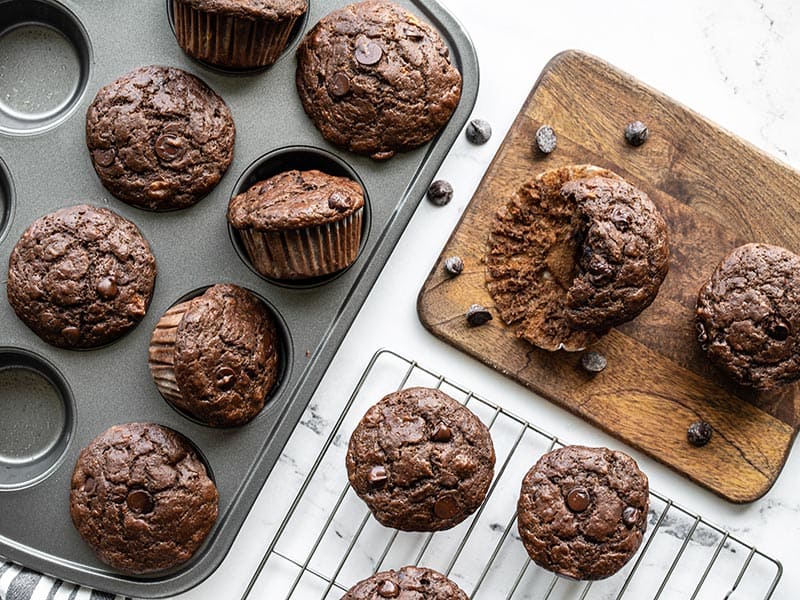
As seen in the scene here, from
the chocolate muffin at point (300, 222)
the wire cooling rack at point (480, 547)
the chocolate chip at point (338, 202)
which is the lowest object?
the wire cooling rack at point (480, 547)

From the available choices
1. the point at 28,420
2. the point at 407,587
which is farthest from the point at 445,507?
the point at 28,420

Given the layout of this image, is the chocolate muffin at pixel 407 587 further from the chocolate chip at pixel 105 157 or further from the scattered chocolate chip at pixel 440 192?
the chocolate chip at pixel 105 157

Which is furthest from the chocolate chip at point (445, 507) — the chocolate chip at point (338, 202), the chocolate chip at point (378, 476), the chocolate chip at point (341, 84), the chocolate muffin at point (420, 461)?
the chocolate chip at point (341, 84)

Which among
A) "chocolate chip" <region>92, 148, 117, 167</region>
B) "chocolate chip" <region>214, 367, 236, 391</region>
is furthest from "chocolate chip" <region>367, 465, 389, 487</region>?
"chocolate chip" <region>92, 148, 117, 167</region>

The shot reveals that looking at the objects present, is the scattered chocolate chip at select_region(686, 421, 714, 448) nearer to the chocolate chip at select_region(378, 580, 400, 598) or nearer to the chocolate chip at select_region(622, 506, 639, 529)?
the chocolate chip at select_region(622, 506, 639, 529)

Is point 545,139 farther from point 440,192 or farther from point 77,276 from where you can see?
point 77,276
